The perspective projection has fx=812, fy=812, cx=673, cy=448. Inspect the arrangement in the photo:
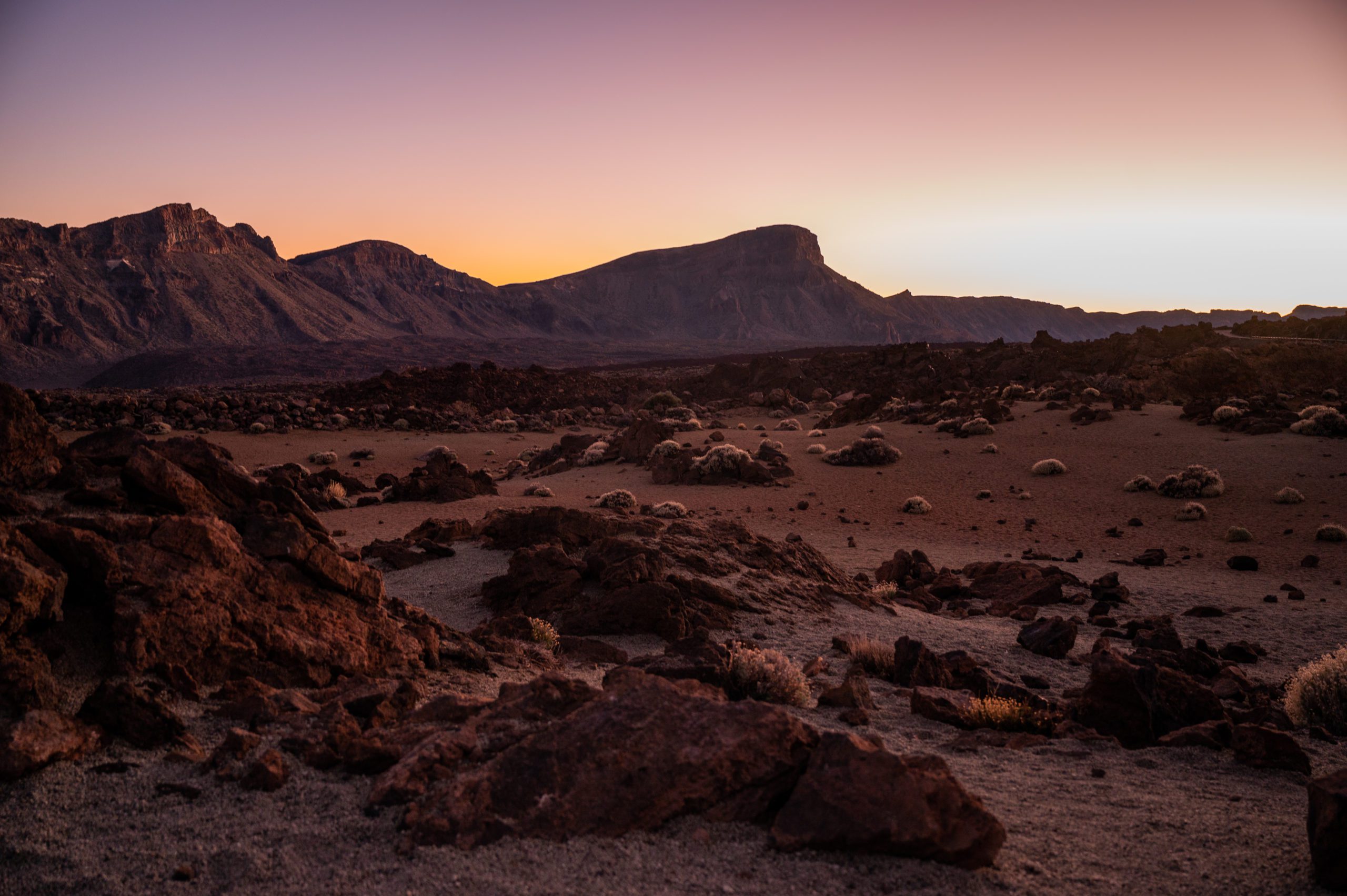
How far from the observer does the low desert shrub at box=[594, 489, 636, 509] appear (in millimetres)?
19234

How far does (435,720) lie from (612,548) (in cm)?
556

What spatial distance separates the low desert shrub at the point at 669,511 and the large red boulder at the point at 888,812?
1250 cm

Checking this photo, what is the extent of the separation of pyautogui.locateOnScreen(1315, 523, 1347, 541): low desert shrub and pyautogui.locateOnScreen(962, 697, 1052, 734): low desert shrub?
13.8m

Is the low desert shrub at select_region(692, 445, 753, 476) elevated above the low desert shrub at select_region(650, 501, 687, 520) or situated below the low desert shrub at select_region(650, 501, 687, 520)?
above

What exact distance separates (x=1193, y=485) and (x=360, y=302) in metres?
154

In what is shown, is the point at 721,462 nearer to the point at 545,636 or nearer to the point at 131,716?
the point at 545,636

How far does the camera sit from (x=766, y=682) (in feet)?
22.2

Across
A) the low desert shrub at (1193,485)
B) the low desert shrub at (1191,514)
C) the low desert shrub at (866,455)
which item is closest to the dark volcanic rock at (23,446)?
the low desert shrub at (1191,514)

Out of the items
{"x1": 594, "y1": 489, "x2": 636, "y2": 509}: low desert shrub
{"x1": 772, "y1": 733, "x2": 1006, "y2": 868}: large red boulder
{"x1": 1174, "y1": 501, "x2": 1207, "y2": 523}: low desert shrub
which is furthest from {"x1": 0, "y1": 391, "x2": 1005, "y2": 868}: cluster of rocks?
{"x1": 1174, "y1": 501, "x2": 1207, "y2": 523}: low desert shrub

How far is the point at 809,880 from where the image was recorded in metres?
3.73

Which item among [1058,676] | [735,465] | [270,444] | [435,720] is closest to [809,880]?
[435,720]

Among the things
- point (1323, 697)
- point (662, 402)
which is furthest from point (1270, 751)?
point (662, 402)

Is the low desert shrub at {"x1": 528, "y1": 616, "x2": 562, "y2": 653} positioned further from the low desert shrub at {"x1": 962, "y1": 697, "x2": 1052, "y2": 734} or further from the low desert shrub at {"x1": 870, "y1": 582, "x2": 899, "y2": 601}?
the low desert shrub at {"x1": 870, "y1": 582, "x2": 899, "y2": 601}

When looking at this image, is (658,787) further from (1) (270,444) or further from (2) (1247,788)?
(1) (270,444)
